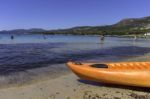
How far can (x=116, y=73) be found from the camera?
34.1 feet

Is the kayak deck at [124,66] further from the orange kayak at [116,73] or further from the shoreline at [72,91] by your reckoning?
→ the shoreline at [72,91]

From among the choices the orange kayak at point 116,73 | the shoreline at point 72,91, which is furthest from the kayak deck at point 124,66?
the shoreline at point 72,91

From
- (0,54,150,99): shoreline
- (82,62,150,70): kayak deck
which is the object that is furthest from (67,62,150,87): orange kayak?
(0,54,150,99): shoreline

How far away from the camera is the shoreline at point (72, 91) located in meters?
9.48

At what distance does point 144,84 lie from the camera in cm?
983

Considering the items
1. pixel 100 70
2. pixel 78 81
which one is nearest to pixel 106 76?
pixel 100 70

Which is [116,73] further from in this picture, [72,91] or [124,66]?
[72,91]

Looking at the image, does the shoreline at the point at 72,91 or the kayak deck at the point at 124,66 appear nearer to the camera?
the shoreline at the point at 72,91

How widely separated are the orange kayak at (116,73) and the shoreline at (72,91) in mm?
367

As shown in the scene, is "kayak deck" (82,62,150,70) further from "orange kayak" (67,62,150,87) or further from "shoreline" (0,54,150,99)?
"shoreline" (0,54,150,99)

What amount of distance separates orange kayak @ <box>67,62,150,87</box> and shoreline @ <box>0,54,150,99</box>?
367 millimetres

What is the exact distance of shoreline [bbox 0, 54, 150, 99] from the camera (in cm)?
948

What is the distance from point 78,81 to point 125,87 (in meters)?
2.48

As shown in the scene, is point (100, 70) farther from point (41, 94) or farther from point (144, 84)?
point (41, 94)
